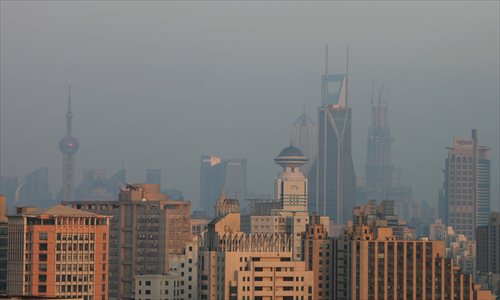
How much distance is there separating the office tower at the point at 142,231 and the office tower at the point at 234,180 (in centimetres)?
5819

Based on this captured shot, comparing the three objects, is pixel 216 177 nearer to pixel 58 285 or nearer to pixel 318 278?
pixel 318 278

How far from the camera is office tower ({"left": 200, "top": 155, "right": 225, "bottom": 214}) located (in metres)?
182

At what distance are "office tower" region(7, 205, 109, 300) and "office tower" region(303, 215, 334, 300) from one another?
1471 centimetres

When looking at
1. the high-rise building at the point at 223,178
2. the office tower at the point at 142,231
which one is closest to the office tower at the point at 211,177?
the high-rise building at the point at 223,178

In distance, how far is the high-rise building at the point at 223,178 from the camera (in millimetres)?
184750

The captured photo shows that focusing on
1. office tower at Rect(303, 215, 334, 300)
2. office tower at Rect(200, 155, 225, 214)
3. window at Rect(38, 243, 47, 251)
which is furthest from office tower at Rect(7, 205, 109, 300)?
office tower at Rect(200, 155, 225, 214)

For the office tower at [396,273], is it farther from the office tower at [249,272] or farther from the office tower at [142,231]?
the office tower at [142,231]

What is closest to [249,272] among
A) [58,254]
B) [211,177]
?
[58,254]

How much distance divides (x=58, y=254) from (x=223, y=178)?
108029 millimetres

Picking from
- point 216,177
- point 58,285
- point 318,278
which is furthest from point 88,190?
point 58,285

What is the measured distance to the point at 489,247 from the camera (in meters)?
162

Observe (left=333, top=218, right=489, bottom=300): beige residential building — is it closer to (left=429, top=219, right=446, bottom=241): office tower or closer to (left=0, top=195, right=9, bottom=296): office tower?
(left=0, top=195, right=9, bottom=296): office tower

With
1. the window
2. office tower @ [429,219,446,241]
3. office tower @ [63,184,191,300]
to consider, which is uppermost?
office tower @ [429,219,446,241]

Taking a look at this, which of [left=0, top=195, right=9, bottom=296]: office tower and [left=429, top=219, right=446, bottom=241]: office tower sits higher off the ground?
[left=429, top=219, right=446, bottom=241]: office tower
